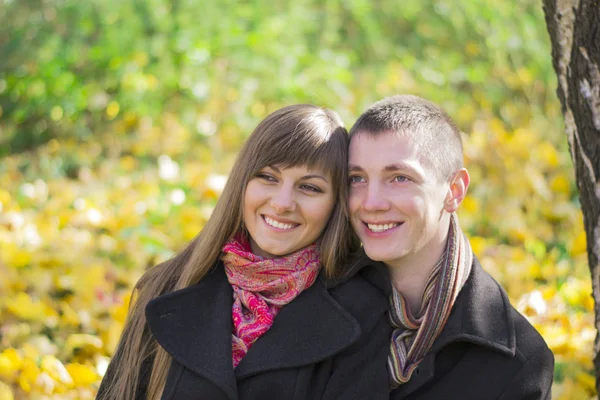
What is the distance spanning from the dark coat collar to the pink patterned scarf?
34 mm

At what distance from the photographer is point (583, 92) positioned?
2658 millimetres

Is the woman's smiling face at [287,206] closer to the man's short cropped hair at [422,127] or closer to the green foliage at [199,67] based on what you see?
the man's short cropped hair at [422,127]

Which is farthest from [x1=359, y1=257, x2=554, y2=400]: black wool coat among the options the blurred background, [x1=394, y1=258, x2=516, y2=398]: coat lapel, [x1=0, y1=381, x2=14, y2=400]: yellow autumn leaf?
[x1=0, y1=381, x2=14, y2=400]: yellow autumn leaf

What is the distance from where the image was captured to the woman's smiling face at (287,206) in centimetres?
266

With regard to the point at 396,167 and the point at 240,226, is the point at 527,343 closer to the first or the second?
the point at 396,167

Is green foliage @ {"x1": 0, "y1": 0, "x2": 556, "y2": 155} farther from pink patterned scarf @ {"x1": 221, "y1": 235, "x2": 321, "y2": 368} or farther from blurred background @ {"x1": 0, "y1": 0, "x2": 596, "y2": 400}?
pink patterned scarf @ {"x1": 221, "y1": 235, "x2": 321, "y2": 368}

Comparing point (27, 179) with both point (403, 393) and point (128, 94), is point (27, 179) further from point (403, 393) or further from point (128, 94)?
point (403, 393)

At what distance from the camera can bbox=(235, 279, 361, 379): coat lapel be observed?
8.39 feet

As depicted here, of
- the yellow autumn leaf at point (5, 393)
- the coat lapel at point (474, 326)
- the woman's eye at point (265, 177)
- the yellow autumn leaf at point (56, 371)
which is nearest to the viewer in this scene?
the coat lapel at point (474, 326)

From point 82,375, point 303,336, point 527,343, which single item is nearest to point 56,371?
point 82,375

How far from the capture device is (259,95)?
6.29 metres

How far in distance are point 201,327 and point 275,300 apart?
288 mm

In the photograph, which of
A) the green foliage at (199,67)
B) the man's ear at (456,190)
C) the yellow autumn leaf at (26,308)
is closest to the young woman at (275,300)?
the man's ear at (456,190)

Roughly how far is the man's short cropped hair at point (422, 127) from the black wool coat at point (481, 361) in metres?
0.47
